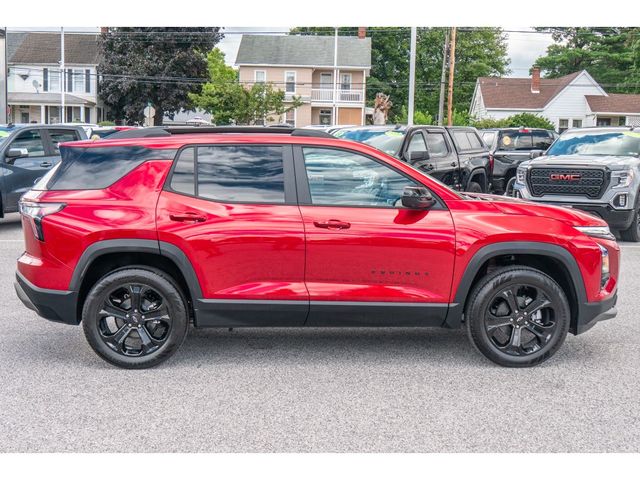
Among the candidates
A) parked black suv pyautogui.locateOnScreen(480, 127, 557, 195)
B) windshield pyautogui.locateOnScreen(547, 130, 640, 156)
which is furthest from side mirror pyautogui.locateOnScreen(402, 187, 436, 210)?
parked black suv pyautogui.locateOnScreen(480, 127, 557, 195)

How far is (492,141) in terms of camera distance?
74.4 feet

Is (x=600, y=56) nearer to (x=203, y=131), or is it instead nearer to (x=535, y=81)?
(x=535, y=81)

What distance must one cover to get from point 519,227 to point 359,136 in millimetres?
9223

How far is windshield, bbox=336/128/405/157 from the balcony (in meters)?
49.2

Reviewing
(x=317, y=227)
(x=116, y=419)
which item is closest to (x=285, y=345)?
(x=317, y=227)

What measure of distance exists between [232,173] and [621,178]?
8963 mm

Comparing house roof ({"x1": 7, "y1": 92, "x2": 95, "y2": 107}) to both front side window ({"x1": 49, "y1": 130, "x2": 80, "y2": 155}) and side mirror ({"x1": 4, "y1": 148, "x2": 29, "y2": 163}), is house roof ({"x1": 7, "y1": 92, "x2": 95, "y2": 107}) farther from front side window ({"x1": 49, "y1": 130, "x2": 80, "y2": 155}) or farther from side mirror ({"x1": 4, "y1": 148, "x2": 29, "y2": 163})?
side mirror ({"x1": 4, "y1": 148, "x2": 29, "y2": 163})

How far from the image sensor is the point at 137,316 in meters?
5.84

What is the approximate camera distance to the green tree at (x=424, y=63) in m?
74.3

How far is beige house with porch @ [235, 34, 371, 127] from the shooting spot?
63062 mm

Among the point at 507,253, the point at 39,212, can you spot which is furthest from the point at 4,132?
the point at 507,253

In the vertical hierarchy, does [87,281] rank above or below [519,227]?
below
